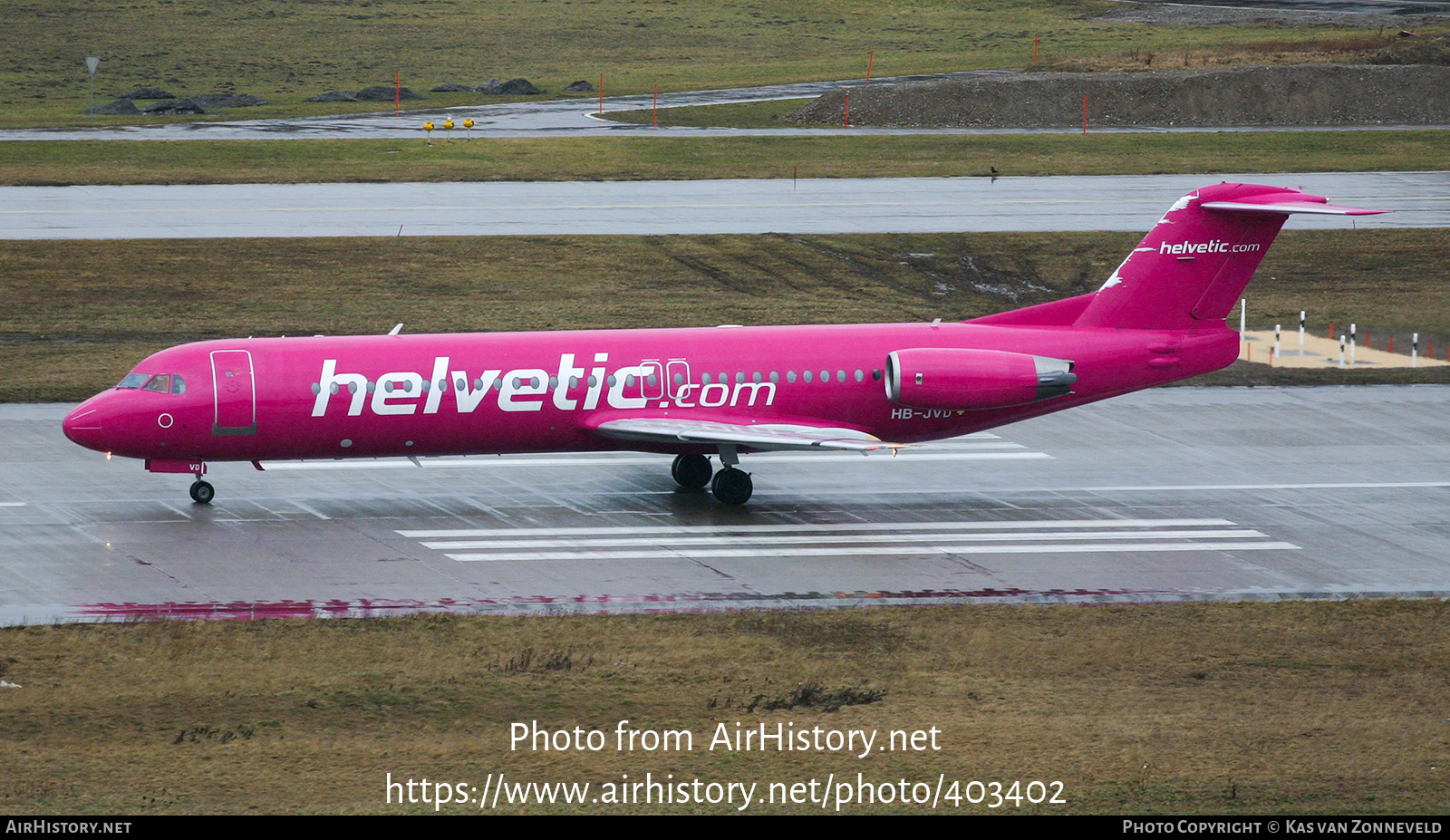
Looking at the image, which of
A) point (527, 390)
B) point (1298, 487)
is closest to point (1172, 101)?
point (1298, 487)

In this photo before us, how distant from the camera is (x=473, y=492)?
109 ft

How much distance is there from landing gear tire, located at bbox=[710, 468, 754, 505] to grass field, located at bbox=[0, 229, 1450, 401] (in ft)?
53.3

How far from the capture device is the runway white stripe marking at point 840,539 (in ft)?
96.8

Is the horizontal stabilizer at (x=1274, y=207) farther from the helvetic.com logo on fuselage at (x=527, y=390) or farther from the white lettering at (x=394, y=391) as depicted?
the white lettering at (x=394, y=391)

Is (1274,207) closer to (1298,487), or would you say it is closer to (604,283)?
(1298,487)

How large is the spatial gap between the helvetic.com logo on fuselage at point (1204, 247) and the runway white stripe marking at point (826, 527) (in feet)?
19.4

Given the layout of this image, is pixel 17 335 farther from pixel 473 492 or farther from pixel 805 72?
pixel 805 72

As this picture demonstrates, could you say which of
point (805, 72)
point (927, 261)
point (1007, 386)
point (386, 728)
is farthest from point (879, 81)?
point (386, 728)

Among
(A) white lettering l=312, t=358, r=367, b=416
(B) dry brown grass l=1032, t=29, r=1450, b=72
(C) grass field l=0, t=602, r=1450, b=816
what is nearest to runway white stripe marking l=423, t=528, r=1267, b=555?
(A) white lettering l=312, t=358, r=367, b=416

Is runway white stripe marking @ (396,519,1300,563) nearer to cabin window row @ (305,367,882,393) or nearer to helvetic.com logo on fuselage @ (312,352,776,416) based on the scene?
helvetic.com logo on fuselage @ (312,352,776,416)

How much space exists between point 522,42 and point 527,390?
8603 centimetres

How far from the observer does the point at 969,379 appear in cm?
3169

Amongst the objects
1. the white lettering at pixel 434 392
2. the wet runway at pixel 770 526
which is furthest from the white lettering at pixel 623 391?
the white lettering at pixel 434 392
